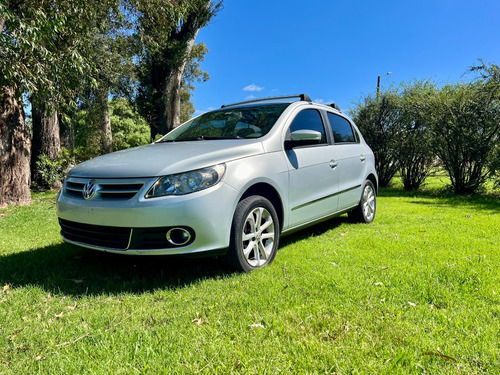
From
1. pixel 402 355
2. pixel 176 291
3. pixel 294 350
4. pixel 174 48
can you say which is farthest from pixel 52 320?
pixel 174 48

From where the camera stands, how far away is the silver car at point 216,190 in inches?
110

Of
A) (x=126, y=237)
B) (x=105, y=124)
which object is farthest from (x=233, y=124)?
(x=105, y=124)

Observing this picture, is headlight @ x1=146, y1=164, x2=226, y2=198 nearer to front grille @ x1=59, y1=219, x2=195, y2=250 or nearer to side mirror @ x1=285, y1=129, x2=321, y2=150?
front grille @ x1=59, y1=219, x2=195, y2=250

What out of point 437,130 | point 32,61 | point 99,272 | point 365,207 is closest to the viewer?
point 99,272

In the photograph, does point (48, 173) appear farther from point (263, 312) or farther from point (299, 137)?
point (263, 312)

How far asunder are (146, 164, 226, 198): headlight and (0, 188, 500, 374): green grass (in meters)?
0.56

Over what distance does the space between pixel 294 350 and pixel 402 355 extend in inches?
22.6

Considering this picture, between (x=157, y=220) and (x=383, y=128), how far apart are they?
11434 mm

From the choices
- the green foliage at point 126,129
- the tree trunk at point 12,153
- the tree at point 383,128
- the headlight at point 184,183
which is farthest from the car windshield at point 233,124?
the green foliage at point 126,129

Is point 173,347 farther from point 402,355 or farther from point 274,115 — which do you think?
point 274,115

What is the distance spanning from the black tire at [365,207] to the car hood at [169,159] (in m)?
2.73

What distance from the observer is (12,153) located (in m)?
7.51

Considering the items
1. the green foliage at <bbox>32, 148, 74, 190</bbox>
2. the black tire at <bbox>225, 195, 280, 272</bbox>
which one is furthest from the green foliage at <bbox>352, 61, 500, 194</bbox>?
the green foliage at <bbox>32, 148, 74, 190</bbox>

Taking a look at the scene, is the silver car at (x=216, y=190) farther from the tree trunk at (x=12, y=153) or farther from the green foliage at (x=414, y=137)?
the green foliage at (x=414, y=137)
